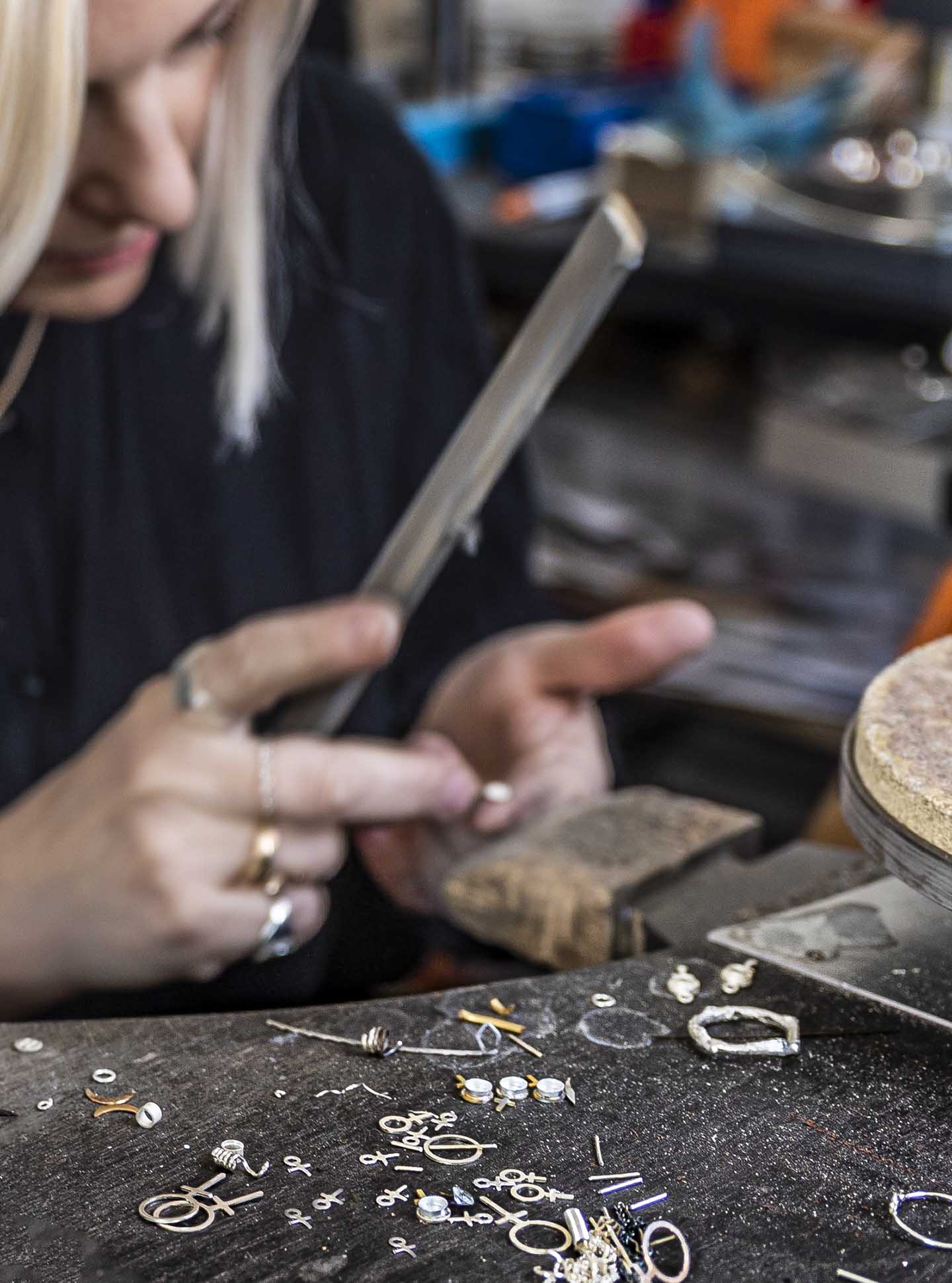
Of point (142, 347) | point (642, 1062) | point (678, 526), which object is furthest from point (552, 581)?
point (642, 1062)

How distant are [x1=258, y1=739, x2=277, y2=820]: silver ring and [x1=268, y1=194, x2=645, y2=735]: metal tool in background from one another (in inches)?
2.7

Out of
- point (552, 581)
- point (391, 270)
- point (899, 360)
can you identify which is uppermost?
point (391, 270)

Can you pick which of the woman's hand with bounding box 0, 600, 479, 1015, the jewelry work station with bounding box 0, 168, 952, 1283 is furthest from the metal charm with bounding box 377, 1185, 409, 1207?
the woman's hand with bounding box 0, 600, 479, 1015

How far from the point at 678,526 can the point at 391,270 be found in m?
0.33

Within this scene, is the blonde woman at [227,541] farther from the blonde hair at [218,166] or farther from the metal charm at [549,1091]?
the metal charm at [549,1091]

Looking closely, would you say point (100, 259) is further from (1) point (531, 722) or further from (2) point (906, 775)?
(2) point (906, 775)

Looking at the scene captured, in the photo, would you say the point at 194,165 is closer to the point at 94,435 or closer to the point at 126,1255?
the point at 94,435

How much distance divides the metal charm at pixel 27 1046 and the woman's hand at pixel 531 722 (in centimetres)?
25

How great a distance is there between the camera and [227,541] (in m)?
0.83

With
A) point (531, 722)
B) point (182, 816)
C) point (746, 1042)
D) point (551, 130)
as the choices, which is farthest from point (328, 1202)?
point (551, 130)

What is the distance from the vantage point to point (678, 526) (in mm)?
1127

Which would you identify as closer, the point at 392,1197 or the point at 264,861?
the point at 392,1197

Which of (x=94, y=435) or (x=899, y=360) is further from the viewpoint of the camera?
(x=899, y=360)

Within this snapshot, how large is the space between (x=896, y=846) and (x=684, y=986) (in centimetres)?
7
